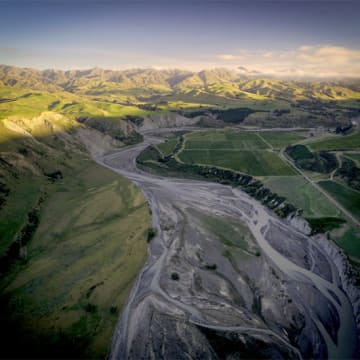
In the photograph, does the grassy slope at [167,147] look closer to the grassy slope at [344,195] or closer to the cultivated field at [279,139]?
the cultivated field at [279,139]

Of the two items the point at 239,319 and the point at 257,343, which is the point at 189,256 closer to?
the point at 239,319

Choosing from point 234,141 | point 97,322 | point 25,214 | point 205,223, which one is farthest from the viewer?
point 234,141

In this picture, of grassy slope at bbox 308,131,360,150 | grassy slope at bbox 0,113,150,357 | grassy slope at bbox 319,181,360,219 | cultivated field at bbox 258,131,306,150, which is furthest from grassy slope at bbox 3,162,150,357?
grassy slope at bbox 308,131,360,150

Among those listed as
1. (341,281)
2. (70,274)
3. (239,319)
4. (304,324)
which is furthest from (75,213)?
(341,281)

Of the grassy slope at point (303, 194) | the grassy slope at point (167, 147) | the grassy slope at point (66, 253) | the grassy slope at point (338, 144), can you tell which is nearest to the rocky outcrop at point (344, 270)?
the grassy slope at point (303, 194)

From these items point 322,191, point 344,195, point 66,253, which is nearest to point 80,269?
point 66,253

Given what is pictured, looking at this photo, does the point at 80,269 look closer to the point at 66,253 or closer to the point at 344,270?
the point at 66,253

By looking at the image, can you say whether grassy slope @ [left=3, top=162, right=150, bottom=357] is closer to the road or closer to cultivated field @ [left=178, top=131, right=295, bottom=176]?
cultivated field @ [left=178, top=131, right=295, bottom=176]

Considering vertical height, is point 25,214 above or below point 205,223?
above

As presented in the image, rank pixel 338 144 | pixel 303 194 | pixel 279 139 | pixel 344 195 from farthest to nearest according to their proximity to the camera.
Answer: pixel 279 139 < pixel 338 144 < pixel 303 194 < pixel 344 195
